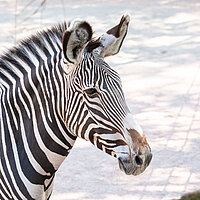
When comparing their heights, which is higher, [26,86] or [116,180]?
[26,86]

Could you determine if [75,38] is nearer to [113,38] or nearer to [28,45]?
[113,38]

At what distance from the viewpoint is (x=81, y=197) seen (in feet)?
18.1

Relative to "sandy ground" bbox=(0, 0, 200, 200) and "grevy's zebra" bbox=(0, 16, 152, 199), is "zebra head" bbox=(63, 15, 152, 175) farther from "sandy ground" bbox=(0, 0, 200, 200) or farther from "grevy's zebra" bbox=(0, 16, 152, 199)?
"sandy ground" bbox=(0, 0, 200, 200)

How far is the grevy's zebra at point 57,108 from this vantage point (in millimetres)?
2951

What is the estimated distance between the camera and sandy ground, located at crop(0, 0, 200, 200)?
227 inches

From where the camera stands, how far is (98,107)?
2973 millimetres

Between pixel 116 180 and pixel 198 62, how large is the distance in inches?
186

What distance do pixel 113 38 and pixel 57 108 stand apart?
568 millimetres

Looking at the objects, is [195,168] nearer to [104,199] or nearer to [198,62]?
[104,199]

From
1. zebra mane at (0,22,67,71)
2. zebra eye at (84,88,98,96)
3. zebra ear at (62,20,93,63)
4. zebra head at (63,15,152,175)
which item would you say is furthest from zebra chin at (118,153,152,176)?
zebra mane at (0,22,67,71)

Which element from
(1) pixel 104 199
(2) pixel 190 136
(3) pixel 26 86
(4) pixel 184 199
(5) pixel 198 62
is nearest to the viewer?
(4) pixel 184 199

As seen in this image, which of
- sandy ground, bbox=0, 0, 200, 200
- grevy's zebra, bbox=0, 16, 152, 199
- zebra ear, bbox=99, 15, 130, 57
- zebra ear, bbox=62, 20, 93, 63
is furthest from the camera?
sandy ground, bbox=0, 0, 200, 200

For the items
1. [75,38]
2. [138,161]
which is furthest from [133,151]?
[75,38]

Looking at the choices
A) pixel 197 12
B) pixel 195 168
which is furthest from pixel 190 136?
pixel 197 12
